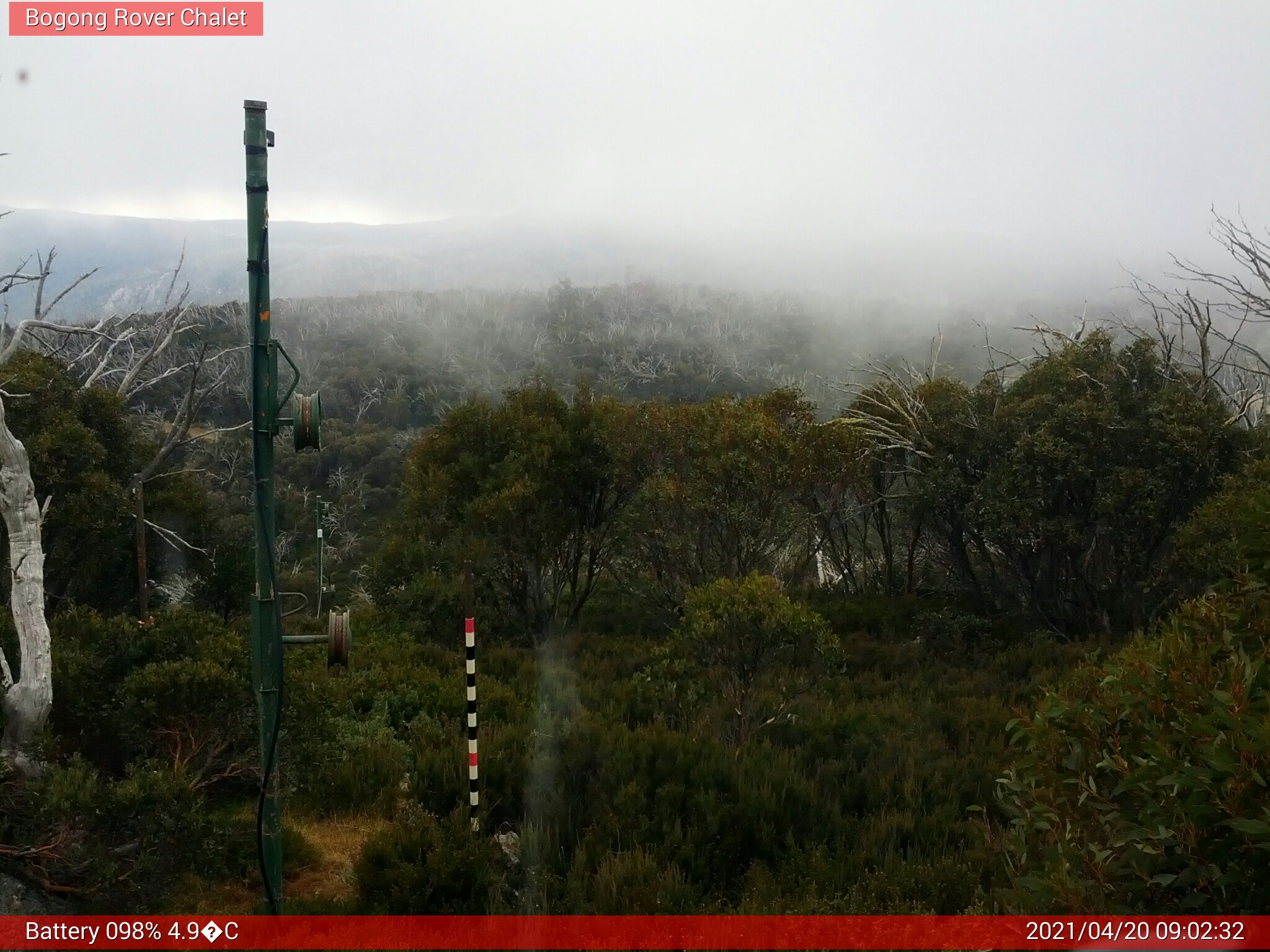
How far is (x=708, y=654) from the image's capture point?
9008 millimetres

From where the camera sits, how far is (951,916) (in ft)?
15.6

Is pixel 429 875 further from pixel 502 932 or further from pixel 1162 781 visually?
pixel 1162 781

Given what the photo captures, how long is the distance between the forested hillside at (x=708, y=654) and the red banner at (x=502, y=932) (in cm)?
24

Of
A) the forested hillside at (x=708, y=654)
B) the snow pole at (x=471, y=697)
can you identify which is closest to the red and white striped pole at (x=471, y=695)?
the snow pole at (x=471, y=697)

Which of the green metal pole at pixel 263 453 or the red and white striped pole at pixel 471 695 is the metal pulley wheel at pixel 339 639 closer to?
the green metal pole at pixel 263 453

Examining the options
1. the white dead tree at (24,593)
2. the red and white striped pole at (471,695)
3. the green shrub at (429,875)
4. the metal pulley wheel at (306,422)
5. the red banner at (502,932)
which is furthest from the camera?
the red and white striped pole at (471,695)

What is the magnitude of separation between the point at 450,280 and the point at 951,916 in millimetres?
90680

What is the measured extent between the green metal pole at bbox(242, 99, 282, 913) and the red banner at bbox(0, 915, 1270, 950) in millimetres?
809

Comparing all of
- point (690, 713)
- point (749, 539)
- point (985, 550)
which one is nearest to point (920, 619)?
point (985, 550)

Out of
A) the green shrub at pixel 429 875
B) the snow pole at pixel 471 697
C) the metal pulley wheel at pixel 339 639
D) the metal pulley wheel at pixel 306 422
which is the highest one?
the metal pulley wheel at pixel 306 422

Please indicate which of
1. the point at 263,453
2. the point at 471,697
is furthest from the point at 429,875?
the point at 263,453

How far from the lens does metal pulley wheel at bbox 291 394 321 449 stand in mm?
3904

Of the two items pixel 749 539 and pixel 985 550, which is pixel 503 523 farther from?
pixel 985 550

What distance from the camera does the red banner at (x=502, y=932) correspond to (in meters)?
4.39
